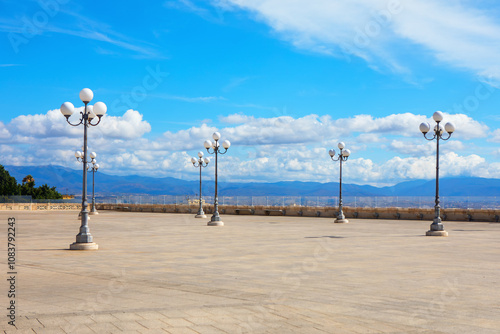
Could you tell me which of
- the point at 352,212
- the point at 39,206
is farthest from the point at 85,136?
the point at 39,206

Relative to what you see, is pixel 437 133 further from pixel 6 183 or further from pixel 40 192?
pixel 6 183

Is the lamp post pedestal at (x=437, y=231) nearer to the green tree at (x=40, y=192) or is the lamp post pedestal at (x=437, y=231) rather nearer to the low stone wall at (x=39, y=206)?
the low stone wall at (x=39, y=206)

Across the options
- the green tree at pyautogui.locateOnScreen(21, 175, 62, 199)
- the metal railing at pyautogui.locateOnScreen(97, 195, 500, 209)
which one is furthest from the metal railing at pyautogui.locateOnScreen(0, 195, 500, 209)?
the green tree at pyautogui.locateOnScreen(21, 175, 62, 199)

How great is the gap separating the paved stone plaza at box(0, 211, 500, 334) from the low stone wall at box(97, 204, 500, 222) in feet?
69.7

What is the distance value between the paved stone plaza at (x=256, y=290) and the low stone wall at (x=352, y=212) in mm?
21230

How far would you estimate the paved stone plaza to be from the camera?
22.7 ft

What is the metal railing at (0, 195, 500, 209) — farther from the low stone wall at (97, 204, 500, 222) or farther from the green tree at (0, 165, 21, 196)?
the green tree at (0, 165, 21, 196)

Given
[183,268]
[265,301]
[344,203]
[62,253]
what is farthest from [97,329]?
[344,203]

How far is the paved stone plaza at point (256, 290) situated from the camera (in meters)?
6.91

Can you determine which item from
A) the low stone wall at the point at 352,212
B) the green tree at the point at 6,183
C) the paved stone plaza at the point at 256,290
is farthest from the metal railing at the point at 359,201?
the green tree at the point at 6,183

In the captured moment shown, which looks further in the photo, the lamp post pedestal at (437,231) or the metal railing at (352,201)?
the metal railing at (352,201)

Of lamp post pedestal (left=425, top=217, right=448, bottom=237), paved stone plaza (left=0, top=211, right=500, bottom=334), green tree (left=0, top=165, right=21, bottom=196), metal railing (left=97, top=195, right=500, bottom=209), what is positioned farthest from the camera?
green tree (left=0, top=165, right=21, bottom=196)

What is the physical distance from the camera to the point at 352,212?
43125mm

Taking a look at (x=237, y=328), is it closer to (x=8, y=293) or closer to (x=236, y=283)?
(x=236, y=283)
